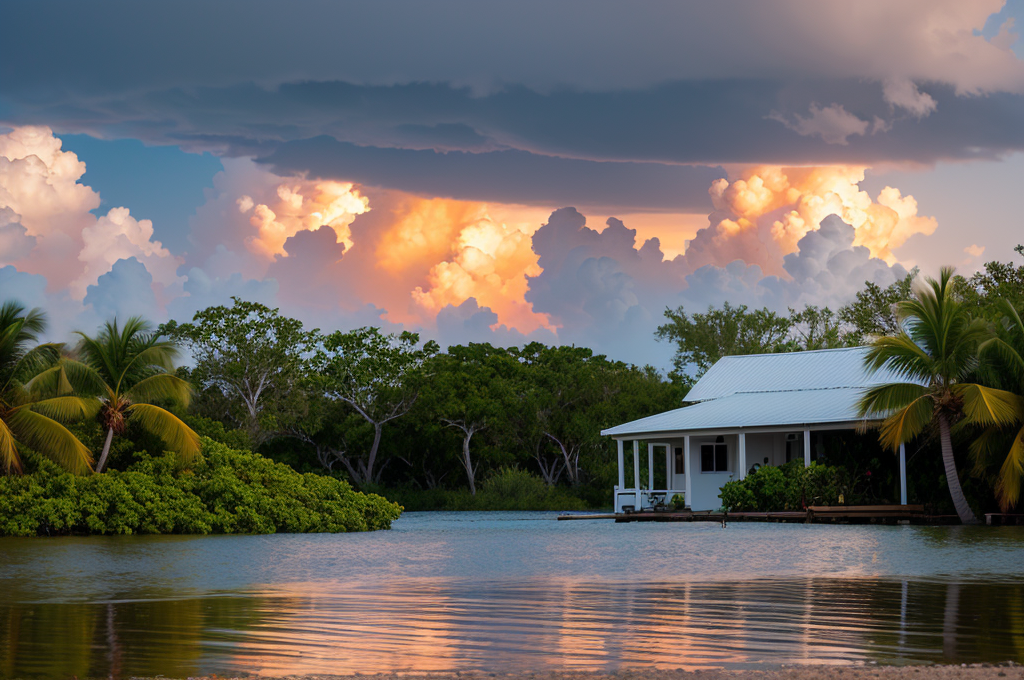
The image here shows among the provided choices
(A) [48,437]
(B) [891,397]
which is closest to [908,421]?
(B) [891,397]

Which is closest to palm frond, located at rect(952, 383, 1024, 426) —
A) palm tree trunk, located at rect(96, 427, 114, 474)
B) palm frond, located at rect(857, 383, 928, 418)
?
palm frond, located at rect(857, 383, 928, 418)

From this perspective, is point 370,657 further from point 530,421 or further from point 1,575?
point 530,421

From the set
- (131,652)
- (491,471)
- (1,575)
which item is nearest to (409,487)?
(491,471)

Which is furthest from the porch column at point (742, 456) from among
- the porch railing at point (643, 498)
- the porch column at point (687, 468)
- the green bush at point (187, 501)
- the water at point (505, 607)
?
the water at point (505, 607)

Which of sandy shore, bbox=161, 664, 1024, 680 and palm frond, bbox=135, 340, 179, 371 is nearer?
sandy shore, bbox=161, 664, 1024, 680

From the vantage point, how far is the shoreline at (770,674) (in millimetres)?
6266

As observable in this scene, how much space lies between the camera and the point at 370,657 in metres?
7.33

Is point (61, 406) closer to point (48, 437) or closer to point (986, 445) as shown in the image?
point (48, 437)

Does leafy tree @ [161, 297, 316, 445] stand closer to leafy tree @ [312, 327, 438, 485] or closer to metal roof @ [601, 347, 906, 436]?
leafy tree @ [312, 327, 438, 485]

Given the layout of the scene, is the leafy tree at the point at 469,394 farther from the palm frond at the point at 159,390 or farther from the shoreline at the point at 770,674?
the shoreline at the point at 770,674

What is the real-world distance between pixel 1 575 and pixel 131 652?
8341 millimetres

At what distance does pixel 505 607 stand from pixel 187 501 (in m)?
17.9

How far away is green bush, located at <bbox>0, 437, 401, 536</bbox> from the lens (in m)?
25.1

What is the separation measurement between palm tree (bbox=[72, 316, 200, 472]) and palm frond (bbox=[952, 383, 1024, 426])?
60.6 feet
